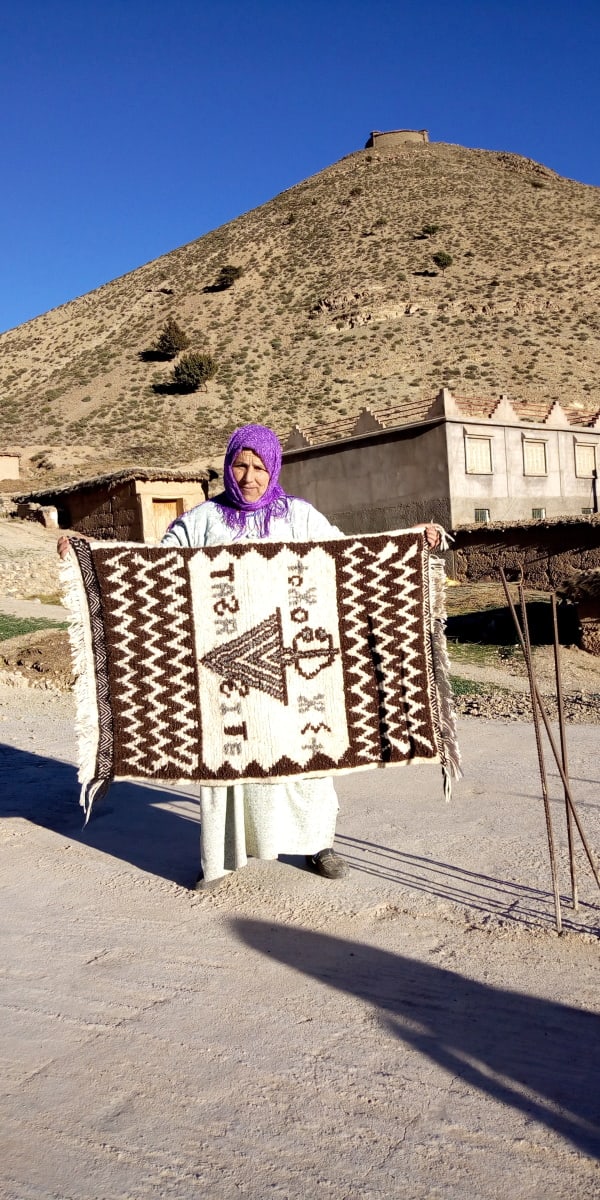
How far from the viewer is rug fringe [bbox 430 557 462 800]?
3.59 meters

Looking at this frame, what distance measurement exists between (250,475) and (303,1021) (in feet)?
7.00

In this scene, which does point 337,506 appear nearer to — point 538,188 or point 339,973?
point 339,973

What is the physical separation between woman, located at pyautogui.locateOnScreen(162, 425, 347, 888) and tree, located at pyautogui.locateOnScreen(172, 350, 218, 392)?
42.9m

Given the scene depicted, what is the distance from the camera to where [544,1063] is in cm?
240

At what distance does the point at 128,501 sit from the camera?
20953mm

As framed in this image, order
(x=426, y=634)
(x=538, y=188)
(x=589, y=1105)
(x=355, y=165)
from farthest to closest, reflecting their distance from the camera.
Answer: (x=355, y=165)
(x=538, y=188)
(x=426, y=634)
(x=589, y=1105)

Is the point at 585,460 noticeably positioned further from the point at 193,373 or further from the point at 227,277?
the point at 227,277

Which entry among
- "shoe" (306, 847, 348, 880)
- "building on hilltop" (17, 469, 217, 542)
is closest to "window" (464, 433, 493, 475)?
"building on hilltop" (17, 469, 217, 542)

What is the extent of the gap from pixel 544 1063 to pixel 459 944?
720 mm

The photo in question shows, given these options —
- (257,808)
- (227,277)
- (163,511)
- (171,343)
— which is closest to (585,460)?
(163,511)

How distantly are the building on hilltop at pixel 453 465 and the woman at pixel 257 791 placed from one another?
16838mm

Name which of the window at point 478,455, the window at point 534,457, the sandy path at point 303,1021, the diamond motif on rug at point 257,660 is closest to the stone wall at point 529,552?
the window at point 478,455

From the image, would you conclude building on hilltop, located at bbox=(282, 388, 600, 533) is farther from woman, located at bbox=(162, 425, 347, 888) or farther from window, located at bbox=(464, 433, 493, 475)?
woman, located at bbox=(162, 425, 347, 888)

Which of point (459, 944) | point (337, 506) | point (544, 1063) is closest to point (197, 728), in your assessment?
point (459, 944)
